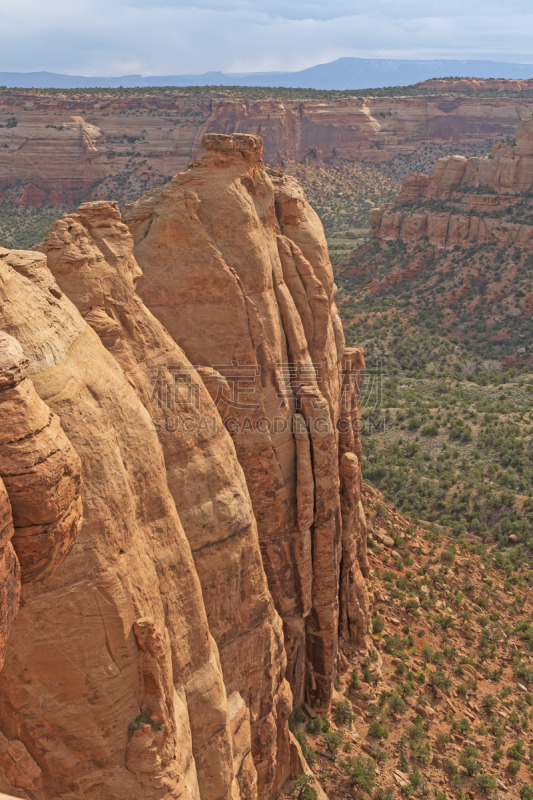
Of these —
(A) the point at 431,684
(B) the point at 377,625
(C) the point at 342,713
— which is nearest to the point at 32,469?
(C) the point at 342,713

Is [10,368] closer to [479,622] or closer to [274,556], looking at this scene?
[274,556]

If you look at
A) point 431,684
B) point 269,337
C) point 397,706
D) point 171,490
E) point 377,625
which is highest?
point 269,337

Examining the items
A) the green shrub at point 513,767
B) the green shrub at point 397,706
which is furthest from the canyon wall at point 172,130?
the green shrub at point 513,767

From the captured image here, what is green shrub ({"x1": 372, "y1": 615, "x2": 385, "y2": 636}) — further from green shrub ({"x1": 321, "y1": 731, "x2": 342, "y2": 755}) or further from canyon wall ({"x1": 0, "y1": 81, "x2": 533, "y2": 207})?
canyon wall ({"x1": 0, "y1": 81, "x2": 533, "y2": 207})

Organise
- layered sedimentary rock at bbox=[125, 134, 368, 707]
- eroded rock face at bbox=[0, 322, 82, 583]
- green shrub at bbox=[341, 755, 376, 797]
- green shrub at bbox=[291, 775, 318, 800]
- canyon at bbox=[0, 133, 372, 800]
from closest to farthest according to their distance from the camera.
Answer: eroded rock face at bbox=[0, 322, 82, 583]
canyon at bbox=[0, 133, 372, 800]
layered sedimentary rock at bbox=[125, 134, 368, 707]
green shrub at bbox=[291, 775, 318, 800]
green shrub at bbox=[341, 755, 376, 797]

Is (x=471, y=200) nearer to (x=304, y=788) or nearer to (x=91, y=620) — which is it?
(x=304, y=788)

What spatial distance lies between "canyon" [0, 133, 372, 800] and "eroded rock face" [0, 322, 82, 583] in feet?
0.07

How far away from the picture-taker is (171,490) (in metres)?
11.0

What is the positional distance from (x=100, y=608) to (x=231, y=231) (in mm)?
9529

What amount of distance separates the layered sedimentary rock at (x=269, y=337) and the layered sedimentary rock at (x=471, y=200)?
64407 millimetres

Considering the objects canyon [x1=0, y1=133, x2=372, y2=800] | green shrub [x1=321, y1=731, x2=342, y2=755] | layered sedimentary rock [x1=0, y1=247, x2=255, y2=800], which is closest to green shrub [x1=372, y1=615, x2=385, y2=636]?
canyon [x1=0, y1=133, x2=372, y2=800]

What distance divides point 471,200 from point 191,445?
3002 inches

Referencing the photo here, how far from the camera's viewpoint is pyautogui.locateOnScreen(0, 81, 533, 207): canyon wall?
121625mm

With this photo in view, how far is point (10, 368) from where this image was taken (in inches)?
235
